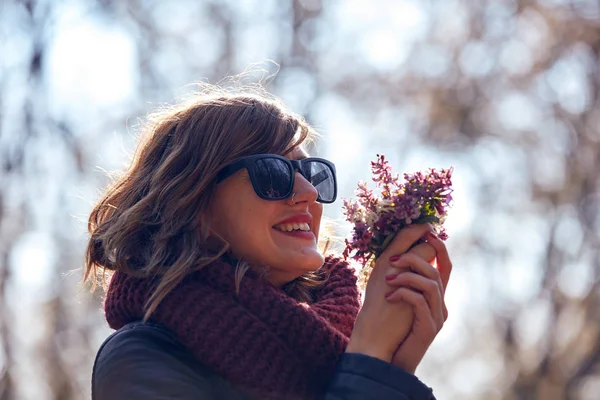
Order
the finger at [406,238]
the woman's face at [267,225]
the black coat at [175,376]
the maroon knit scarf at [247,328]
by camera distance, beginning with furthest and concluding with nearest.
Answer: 1. the woman's face at [267,225]
2. the finger at [406,238]
3. the maroon knit scarf at [247,328]
4. the black coat at [175,376]

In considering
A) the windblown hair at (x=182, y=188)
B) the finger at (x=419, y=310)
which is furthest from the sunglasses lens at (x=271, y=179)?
the finger at (x=419, y=310)

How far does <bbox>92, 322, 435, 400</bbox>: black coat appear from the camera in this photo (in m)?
2.41

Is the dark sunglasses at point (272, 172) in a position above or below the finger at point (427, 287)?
above

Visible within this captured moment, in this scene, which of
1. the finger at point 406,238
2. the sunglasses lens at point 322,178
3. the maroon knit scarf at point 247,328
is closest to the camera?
the maroon knit scarf at point 247,328

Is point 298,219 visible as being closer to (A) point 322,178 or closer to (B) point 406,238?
(A) point 322,178

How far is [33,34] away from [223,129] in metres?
11.0

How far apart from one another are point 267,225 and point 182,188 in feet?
0.93

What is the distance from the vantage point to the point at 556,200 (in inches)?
514

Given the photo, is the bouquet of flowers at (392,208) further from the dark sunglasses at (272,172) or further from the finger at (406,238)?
the dark sunglasses at (272,172)

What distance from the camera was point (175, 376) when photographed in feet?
8.02

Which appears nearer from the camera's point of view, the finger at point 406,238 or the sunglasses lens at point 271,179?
the finger at point 406,238

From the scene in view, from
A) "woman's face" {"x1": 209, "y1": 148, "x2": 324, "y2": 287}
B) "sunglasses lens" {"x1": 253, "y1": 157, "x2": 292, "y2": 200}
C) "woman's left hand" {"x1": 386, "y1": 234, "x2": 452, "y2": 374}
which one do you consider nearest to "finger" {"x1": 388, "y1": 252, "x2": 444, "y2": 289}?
"woman's left hand" {"x1": 386, "y1": 234, "x2": 452, "y2": 374}

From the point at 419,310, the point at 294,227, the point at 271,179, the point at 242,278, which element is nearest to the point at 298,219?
the point at 294,227

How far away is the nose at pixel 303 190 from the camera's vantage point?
9.19 ft
